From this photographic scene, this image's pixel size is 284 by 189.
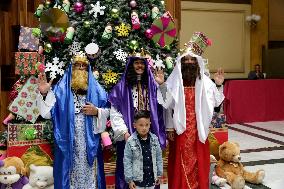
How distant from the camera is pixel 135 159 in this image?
3264mm

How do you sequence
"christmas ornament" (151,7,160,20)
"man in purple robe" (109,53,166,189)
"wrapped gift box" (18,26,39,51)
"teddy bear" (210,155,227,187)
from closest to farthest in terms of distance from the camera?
"man in purple robe" (109,53,166,189)
"teddy bear" (210,155,227,187)
"wrapped gift box" (18,26,39,51)
"christmas ornament" (151,7,160,20)

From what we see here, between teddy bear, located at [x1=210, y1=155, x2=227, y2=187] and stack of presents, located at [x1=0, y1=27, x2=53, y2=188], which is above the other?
stack of presents, located at [x1=0, y1=27, x2=53, y2=188]

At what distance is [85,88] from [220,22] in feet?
36.0

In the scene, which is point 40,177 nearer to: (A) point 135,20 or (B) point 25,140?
(B) point 25,140

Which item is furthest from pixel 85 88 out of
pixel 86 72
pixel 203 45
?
pixel 203 45

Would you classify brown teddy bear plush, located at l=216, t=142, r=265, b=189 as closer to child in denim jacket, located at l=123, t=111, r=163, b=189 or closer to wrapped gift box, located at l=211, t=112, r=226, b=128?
wrapped gift box, located at l=211, t=112, r=226, b=128

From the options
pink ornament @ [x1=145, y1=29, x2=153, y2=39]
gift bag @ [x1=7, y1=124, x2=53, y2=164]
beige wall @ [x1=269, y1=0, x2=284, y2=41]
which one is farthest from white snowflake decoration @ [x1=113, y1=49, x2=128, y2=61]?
beige wall @ [x1=269, y1=0, x2=284, y2=41]

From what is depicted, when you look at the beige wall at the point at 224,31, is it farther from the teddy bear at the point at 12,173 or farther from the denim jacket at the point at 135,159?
the denim jacket at the point at 135,159

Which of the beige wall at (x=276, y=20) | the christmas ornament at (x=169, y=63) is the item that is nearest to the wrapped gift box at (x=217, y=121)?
the christmas ornament at (x=169, y=63)

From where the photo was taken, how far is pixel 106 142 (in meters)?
3.43

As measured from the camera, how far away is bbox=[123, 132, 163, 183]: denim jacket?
10.6ft

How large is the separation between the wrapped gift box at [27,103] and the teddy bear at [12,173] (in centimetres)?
97

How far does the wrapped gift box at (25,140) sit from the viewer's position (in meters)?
4.82

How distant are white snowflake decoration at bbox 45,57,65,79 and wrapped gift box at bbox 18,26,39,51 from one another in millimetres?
319
